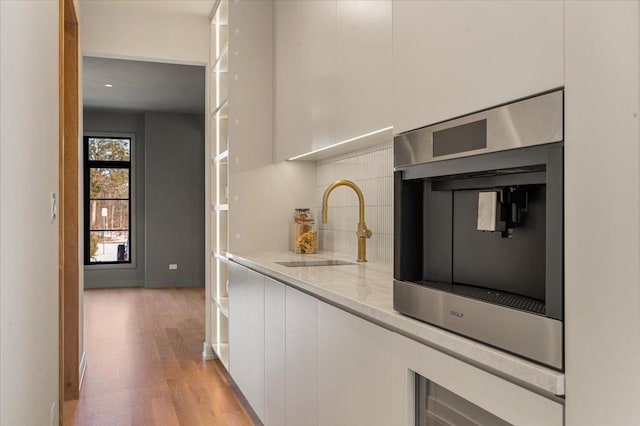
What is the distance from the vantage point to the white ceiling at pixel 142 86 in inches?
248

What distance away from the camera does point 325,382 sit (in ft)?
6.49

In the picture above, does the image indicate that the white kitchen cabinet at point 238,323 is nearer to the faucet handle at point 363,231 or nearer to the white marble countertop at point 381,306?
the white marble countertop at point 381,306

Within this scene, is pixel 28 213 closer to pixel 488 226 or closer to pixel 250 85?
pixel 488 226

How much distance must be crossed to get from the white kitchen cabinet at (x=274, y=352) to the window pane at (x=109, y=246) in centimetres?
730

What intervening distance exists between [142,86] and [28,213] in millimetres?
5879

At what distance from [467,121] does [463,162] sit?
87 millimetres

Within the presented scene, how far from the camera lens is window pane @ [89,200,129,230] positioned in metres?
9.38

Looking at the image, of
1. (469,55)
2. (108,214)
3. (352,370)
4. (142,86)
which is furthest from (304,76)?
(108,214)

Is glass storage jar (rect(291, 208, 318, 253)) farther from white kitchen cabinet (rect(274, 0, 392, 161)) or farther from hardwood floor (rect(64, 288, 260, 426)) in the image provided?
hardwood floor (rect(64, 288, 260, 426))

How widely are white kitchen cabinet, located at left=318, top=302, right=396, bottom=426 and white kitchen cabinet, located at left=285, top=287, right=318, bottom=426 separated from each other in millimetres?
68

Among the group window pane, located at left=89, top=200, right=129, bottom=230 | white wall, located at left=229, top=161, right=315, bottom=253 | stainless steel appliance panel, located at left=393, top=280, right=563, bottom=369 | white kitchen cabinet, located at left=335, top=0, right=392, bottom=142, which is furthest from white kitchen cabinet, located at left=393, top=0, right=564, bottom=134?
window pane, located at left=89, top=200, right=129, bottom=230

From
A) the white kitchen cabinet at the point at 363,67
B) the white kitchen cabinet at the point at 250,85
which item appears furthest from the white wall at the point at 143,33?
the white kitchen cabinet at the point at 363,67

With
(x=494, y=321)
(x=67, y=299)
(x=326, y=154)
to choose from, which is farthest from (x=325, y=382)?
(x=67, y=299)

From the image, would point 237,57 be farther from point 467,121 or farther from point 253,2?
point 467,121
